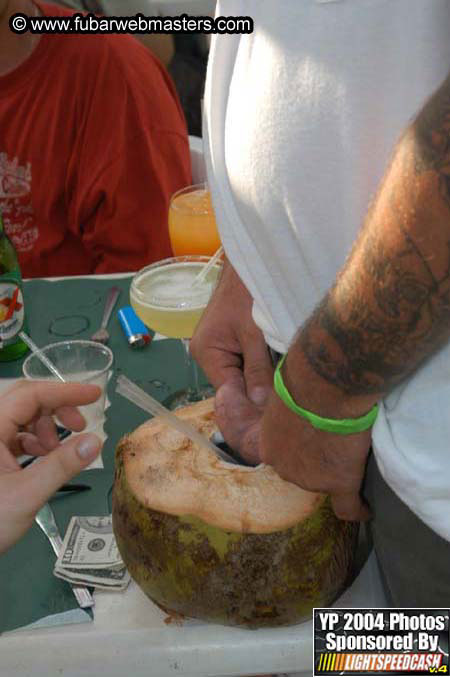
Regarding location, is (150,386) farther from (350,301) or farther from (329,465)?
(350,301)

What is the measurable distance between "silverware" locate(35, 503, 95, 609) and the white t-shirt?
329 mm

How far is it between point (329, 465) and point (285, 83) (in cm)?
34

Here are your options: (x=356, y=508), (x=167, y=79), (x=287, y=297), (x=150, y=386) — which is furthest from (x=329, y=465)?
(x=167, y=79)

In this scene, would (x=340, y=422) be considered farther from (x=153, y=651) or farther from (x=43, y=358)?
(x=43, y=358)

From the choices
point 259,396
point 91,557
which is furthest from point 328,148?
point 91,557

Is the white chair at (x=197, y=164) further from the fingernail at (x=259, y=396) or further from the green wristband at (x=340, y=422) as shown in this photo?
the green wristband at (x=340, y=422)

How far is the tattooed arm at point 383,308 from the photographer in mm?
495

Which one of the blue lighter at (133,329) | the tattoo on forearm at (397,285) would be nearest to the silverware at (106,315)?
the blue lighter at (133,329)

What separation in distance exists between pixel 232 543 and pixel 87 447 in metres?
0.16

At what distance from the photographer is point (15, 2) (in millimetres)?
1688

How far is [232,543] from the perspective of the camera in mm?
693

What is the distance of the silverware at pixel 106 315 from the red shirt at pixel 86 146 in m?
Result: 0.37

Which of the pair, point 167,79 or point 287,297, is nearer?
point 287,297

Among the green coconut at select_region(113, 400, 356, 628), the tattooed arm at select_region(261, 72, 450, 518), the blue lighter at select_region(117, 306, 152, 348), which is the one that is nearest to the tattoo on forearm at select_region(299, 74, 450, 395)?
the tattooed arm at select_region(261, 72, 450, 518)
